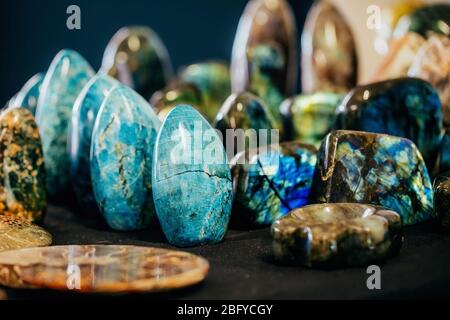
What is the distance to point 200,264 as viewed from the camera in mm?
693

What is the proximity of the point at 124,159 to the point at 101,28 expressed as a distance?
44.8 inches

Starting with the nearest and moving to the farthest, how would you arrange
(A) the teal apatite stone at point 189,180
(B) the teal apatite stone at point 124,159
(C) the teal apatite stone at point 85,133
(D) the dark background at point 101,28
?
(A) the teal apatite stone at point 189,180 < (B) the teal apatite stone at point 124,159 < (C) the teal apatite stone at point 85,133 < (D) the dark background at point 101,28

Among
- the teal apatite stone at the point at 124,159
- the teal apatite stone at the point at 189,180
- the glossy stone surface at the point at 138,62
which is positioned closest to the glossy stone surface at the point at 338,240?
the teal apatite stone at the point at 189,180

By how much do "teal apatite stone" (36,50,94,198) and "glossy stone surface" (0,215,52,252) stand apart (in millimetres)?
242

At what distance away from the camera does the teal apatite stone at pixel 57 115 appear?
114 centimetres

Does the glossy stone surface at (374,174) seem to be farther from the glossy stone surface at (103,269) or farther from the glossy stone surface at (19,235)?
the glossy stone surface at (19,235)

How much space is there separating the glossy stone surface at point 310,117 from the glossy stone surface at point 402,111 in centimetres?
18

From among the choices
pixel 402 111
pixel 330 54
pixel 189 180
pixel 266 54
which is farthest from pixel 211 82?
pixel 189 180

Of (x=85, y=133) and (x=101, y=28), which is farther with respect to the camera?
(x=101, y=28)

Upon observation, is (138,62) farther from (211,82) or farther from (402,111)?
(402,111)

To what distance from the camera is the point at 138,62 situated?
1.48 metres

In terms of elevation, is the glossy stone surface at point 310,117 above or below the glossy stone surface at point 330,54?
below

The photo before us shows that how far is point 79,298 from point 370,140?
42 cm

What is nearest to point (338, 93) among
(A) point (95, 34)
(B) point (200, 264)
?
(B) point (200, 264)
